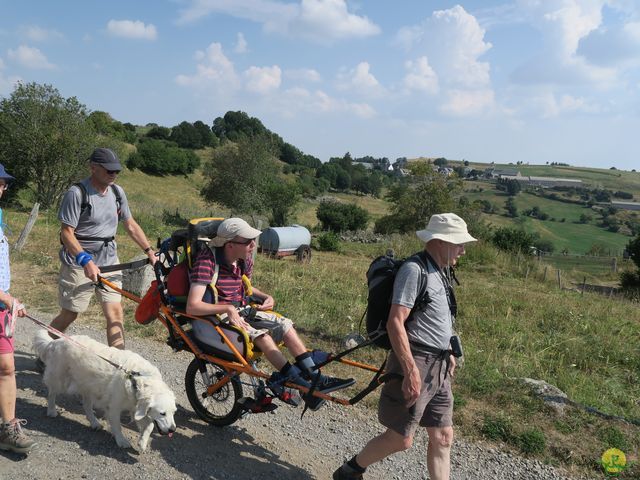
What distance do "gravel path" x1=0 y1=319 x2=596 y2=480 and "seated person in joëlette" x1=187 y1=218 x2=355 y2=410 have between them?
Answer: 81 cm

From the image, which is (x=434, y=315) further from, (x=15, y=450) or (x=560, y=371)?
(x=560, y=371)

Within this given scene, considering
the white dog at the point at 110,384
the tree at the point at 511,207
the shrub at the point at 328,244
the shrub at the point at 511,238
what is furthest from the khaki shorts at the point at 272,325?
the tree at the point at 511,207

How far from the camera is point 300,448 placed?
4.43 meters

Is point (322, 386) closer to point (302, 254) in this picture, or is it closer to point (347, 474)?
point (347, 474)

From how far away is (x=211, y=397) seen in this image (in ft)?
15.5

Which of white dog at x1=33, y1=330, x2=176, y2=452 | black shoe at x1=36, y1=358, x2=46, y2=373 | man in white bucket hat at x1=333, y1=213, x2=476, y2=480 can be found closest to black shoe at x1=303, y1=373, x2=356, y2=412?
man in white bucket hat at x1=333, y1=213, x2=476, y2=480

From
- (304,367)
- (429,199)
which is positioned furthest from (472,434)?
(429,199)

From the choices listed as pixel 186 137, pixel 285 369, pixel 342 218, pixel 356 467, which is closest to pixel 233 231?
pixel 285 369

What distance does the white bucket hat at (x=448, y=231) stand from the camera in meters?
3.38

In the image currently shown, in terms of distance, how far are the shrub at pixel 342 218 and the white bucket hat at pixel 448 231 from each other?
4201 centimetres

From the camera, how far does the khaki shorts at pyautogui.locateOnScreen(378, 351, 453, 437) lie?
11.2 ft

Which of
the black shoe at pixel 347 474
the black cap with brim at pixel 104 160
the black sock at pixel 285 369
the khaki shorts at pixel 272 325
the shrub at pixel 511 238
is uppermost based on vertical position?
the black cap with brim at pixel 104 160

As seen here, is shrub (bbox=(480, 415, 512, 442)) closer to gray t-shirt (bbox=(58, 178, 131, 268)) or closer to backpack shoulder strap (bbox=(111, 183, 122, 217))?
gray t-shirt (bbox=(58, 178, 131, 268))

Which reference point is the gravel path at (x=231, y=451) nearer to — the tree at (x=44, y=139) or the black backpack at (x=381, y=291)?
the black backpack at (x=381, y=291)
